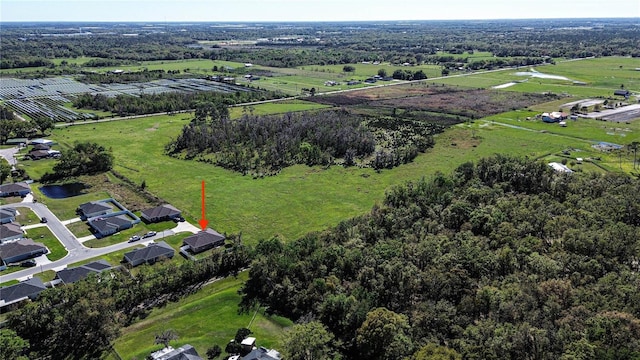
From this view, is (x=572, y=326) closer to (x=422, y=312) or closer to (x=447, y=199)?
(x=422, y=312)

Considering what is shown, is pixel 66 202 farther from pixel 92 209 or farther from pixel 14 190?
pixel 14 190

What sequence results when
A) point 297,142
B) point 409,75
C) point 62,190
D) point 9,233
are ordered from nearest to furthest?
1. point 9,233
2. point 62,190
3. point 297,142
4. point 409,75

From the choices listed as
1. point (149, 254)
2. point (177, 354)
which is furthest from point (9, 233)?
point (177, 354)

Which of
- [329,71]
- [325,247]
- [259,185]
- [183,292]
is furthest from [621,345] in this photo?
[329,71]

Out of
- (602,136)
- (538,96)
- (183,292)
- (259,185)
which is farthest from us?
(538,96)

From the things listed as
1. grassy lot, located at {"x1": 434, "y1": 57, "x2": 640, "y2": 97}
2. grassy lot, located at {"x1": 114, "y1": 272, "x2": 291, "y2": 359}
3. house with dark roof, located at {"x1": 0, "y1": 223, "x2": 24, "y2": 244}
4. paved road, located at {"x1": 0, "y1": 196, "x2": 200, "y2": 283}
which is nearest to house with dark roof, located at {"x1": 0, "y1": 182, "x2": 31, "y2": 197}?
paved road, located at {"x1": 0, "y1": 196, "x2": 200, "y2": 283}

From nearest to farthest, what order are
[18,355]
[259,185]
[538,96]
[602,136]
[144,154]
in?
[18,355] < [259,185] < [144,154] < [602,136] < [538,96]
